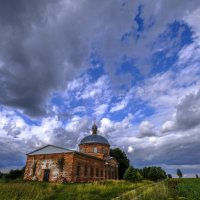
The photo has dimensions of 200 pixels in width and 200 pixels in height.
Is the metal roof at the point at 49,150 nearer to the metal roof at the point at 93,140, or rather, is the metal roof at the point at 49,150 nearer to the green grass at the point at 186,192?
the metal roof at the point at 93,140

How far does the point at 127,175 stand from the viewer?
35.9 meters

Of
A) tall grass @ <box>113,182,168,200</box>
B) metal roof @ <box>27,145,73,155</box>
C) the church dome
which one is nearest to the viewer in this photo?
tall grass @ <box>113,182,168,200</box>

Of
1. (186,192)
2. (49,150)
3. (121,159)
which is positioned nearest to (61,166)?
(49,150)

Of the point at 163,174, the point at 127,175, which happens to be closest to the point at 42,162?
the point at 127,175

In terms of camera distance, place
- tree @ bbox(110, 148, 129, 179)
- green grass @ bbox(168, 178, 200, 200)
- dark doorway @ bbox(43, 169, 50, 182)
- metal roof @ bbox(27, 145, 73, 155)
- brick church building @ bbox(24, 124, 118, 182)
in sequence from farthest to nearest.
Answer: tree @ bbox(110, 148, 129, 179)
metal roof @ bbox(27, 145, 73, 155)
dark doorway @ bbox(43, 169, 50, 182)
brick church building @ bbox(24, 124, 118, 182)
green grass @ bbox(168, 178, 200, 200)

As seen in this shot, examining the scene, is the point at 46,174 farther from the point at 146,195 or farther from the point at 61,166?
the point at 146,195

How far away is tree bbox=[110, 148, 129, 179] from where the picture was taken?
52469 mm

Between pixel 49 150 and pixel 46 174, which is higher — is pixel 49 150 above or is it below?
above

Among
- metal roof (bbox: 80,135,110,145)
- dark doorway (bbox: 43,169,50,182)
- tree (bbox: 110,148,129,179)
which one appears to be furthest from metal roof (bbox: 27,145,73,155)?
tree (bbox: 110,148,129,179)

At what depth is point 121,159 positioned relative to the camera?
53.0 metres

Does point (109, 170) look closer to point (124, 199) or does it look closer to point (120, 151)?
point (120, 151)

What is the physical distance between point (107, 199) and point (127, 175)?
79.3 ft

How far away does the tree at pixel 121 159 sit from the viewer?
172ft

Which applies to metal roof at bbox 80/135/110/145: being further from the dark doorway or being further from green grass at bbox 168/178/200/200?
green grass at bbox 168/178/200/200
